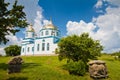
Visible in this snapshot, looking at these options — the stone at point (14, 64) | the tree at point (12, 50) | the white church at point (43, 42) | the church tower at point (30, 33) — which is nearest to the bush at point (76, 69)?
the stone at point (14, 64)

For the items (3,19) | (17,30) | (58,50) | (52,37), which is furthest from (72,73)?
(52,37)

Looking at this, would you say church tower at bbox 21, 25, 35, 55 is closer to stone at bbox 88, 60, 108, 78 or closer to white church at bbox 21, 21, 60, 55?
white church at bbox 21, 21, 60, 55

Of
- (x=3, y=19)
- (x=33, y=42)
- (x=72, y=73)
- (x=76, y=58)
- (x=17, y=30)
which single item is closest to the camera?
(x=3, y=19)

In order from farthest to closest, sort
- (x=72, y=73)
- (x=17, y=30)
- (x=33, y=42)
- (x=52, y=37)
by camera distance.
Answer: (x=33, y=42) < (x=52, y=37) < (x=72, y=73) < (x=17, y=30)

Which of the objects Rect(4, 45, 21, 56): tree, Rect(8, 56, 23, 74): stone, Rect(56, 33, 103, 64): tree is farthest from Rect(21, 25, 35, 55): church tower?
Rect(8, 56, 23, 74): stone

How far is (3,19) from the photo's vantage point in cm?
2764

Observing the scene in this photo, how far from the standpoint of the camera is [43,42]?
89438mm

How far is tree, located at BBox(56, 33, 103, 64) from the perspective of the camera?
41.9 meters

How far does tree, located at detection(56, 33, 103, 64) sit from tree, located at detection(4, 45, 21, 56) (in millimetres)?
59679

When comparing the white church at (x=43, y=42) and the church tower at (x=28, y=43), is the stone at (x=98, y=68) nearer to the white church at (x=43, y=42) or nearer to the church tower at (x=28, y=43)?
the white church at (x=43, y=42)

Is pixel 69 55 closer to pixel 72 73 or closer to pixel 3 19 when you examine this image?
pixel 72 73

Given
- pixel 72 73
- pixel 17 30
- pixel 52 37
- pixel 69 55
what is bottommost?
pixel 72 73

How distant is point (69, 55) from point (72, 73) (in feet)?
20.0

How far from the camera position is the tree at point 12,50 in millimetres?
100750
